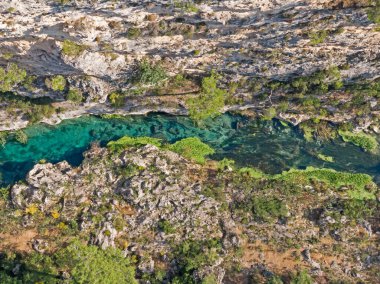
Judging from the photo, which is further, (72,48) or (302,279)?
(302,279)

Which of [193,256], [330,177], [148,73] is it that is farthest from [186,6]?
[330,177]

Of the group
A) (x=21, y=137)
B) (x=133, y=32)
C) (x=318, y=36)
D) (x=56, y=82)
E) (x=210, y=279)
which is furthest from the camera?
(x=21, y=137)

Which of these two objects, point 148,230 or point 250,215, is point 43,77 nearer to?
point 148,230

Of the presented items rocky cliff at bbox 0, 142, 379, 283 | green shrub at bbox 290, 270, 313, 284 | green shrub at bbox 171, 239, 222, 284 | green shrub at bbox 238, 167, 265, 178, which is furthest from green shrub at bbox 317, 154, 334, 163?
green shrub at bbox 171, 239, 222, 284

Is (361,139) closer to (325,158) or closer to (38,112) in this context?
(325,158)

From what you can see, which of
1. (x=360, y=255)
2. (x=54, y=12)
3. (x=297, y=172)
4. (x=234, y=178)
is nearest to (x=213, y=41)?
(x=54, y=12)
